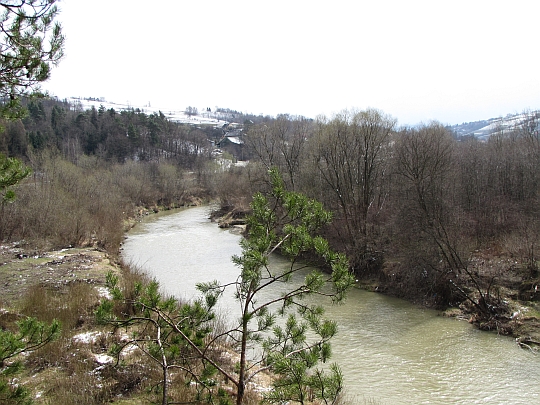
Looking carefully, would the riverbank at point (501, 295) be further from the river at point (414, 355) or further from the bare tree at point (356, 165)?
the bare tree at point (356, 165)

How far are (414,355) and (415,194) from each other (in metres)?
9.52

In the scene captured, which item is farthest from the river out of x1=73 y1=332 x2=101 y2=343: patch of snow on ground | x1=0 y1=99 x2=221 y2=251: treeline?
x1=73 y1=332 x2=101 y2=343: patch of snow on ground

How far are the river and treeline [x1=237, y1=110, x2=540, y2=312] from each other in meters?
2.01

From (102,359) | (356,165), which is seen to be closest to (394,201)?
(356,165)

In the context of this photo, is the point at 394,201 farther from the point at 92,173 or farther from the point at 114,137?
the point at 114,137

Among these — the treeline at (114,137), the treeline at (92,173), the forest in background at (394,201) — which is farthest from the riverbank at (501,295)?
the treeline at (114,137)

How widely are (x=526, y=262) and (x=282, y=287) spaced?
10422 millimetres

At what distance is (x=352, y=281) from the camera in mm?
4176

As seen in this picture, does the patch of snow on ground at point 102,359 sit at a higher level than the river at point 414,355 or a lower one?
higher

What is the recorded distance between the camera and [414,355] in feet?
41.1

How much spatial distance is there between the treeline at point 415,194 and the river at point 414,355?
79.1 inches

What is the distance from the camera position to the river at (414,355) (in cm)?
1029

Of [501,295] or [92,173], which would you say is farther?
[92,173]

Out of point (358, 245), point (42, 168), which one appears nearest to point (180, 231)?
point (42, 168)
